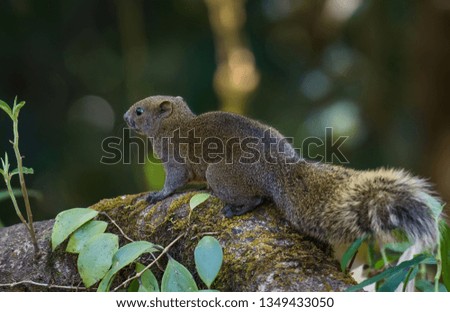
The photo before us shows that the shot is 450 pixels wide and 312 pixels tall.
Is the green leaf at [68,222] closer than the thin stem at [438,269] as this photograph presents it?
No

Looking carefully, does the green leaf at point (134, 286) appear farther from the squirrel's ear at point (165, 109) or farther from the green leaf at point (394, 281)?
the squirrel's ear at point (165, 109)

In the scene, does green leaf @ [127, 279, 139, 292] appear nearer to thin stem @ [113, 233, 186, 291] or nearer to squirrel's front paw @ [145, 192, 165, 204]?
thin stem @ [113, 233, 186, 291]

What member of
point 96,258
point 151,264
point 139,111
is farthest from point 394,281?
point 139,111

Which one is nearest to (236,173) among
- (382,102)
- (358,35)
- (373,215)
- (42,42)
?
(373,215)

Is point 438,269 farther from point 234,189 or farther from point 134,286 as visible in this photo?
point 134,286

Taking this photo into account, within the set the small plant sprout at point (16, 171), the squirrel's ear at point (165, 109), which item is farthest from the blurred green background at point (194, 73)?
the small plant sprout at point (16, 171)

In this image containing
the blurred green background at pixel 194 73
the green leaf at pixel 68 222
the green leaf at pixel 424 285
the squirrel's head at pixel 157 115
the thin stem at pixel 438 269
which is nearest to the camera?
the thin stem at pixel 438 269

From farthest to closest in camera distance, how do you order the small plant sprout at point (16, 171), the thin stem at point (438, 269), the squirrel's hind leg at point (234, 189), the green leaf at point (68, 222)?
the squirrel's hind leg at point (234, 189)
the green leaf at point (68, 222)
the small plant sprout at point (16, 171)
the thin stem at point (438, 269)
